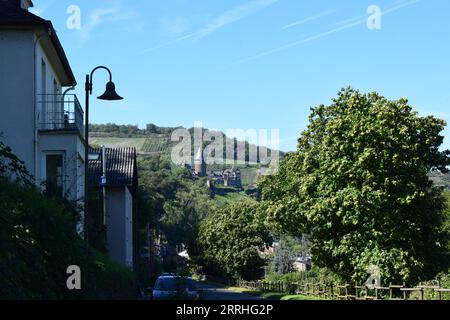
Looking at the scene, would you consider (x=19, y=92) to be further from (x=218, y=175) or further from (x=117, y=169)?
(x=218, y=175)

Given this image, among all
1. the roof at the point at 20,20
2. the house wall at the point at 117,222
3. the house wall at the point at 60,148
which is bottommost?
the house wall at the point at 117,222

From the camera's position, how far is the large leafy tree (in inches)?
1483

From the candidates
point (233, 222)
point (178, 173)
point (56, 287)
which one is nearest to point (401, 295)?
point (56, 287)

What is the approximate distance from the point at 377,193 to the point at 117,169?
18.2 m

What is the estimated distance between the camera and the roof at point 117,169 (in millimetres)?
46188

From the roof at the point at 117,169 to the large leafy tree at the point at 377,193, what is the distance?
11239 millimetres

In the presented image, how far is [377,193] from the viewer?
3725 centimetres

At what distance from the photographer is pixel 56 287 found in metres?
11.9

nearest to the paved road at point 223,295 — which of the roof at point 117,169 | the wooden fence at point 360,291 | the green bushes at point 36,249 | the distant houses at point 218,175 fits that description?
the green bushes at point 36,249

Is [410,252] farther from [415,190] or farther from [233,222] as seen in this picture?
[233,222]

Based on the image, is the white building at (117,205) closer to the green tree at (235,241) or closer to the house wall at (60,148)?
the house wall at (60,148)

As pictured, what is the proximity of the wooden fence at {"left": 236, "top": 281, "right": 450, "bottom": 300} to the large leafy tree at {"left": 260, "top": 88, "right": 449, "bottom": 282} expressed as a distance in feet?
3.20

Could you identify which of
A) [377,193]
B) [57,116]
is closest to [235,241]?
[377,193]

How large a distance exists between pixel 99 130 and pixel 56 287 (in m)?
164
